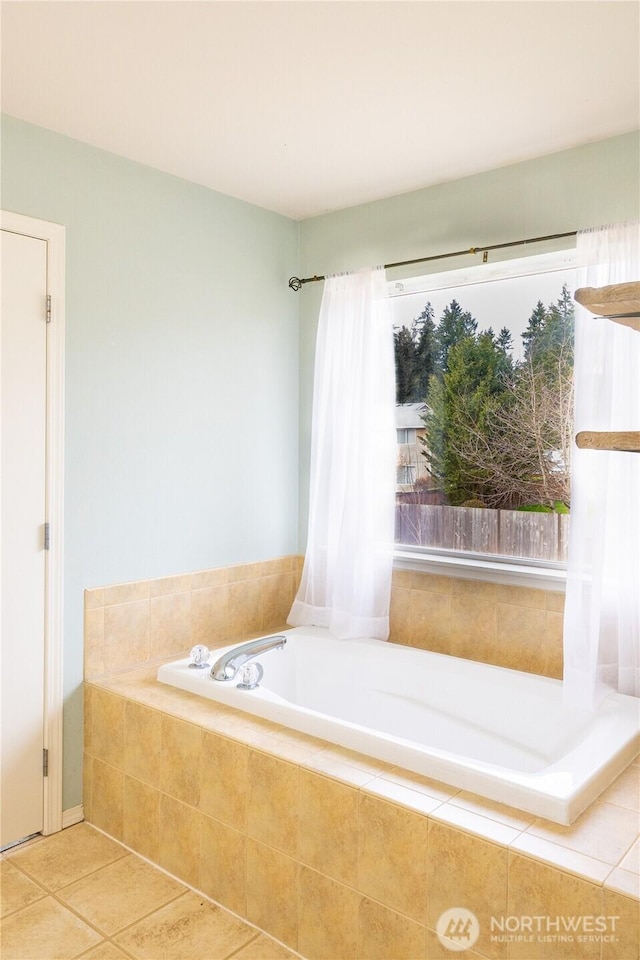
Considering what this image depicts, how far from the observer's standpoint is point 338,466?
10.7 feet

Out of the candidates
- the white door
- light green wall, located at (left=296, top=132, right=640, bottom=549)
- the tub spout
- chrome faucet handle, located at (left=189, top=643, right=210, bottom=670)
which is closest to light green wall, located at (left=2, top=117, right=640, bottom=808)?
light green wall, located at (left=296, top=132, right=640, bottom=549)

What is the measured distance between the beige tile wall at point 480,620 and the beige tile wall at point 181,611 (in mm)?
609

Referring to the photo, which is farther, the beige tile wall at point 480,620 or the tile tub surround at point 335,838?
the beige tile wall at point 480,620

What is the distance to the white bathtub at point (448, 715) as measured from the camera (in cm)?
184

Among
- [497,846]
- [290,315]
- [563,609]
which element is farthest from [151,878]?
[290,315]

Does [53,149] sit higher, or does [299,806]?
[53,149]

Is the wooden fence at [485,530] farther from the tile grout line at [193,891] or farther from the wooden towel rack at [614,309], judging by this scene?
the tile grout line at [193,891]

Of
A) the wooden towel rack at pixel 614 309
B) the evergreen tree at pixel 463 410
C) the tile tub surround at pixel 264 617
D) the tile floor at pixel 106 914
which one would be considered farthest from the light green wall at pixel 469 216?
the tile floor at pixel 106 914

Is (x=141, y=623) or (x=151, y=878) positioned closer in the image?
(x=151, y=878)

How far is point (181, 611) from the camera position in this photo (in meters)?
3.04

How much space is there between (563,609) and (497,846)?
1284 millimetres

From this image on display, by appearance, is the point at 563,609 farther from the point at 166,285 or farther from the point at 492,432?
the point at 166,285

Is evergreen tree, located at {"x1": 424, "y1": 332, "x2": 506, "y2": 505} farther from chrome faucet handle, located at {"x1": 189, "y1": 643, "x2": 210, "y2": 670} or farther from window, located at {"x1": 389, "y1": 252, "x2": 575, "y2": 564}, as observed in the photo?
chrome faucet handle, located at {"x1": 189, "y1": 643, "x2": 210, "y2": 670}

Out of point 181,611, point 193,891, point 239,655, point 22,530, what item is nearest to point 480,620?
point 239,655
